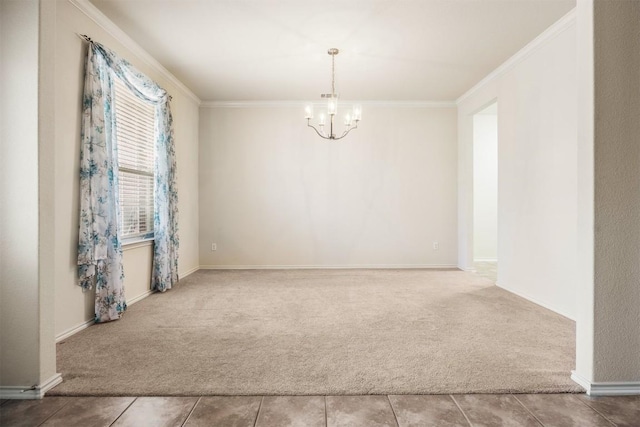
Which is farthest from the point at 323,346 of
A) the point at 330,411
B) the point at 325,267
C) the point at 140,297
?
the point at 325,267

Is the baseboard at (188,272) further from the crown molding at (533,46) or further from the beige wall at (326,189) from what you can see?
the crown molding at (533,46)

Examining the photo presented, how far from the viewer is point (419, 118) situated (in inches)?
237

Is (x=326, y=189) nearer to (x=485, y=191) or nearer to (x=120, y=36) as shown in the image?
(x=485, y=191)

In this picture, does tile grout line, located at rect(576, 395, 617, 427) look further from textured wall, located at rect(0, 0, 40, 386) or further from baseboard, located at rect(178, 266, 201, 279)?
baseboard, located at rect(178, 266, 201, 279)

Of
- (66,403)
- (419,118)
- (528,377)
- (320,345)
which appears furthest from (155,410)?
(419,118)

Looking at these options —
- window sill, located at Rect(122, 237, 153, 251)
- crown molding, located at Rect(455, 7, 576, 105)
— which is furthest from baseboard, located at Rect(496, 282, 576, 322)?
window sill, located at Rect(122, 237, 153, 251)

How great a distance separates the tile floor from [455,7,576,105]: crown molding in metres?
3.14

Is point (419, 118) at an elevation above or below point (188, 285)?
above

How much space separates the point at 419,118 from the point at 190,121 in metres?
3.79

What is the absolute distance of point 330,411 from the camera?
1.79 metres

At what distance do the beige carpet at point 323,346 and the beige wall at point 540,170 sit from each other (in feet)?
1.28

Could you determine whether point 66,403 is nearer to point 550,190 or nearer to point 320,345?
point 320,345

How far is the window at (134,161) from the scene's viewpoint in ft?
12.5

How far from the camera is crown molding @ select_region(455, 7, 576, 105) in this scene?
10.7 ft
